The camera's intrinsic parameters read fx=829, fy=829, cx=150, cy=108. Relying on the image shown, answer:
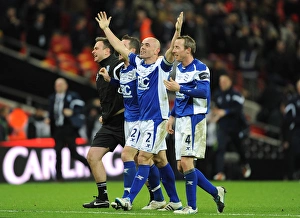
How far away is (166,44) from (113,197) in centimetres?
1085

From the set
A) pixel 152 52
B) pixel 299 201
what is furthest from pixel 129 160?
pixel 299 201

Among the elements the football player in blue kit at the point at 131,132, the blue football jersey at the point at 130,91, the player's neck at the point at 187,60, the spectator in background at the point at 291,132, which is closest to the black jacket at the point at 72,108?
the spectator in background at the point at 291,132

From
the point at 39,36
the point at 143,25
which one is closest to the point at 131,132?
the point at 143,25

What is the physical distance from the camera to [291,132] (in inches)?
761

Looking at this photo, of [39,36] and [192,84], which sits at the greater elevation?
[39,36]

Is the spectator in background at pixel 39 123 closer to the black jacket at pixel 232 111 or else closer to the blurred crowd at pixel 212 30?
the blurred crowd at pixel 212 30

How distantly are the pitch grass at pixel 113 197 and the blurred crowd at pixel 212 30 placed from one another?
7.01 metres

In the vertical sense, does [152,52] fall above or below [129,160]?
Result: above

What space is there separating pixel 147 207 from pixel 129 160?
700 mm

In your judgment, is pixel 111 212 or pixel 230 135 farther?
pixel 230 135

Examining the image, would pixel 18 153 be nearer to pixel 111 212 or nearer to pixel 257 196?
pixel 257 196

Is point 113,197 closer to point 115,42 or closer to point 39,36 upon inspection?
point 115,42

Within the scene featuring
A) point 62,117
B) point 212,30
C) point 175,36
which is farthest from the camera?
point 212,30

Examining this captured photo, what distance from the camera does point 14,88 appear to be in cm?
2312
